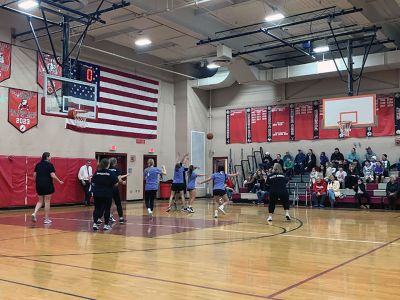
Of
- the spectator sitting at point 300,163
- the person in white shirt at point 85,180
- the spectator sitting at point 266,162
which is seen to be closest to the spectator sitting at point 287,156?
the spectator sitting at point 300,163

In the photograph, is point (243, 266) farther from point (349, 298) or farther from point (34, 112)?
point (34, 112)

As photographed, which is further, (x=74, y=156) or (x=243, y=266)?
(x=74, y=156)

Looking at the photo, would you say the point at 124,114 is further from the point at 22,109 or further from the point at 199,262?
the point at 199,262

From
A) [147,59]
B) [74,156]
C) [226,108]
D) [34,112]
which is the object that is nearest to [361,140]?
[226,108]

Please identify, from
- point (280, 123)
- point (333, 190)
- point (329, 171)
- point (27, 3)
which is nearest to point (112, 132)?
point (27, 3)

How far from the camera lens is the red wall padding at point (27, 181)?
1557 cm

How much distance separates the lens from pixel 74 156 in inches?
710

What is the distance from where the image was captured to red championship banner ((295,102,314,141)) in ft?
68.3

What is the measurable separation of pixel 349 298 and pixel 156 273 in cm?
218

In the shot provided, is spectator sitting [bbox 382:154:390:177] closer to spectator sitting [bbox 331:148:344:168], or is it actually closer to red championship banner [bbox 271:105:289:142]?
spectator sitting [bbox 331:148:344:168]

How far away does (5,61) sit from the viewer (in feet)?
51.9

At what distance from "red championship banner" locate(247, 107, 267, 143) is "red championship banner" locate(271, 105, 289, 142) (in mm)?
446

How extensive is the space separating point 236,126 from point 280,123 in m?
2.46

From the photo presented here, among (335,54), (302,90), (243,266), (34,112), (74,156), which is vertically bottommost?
(243,266)
